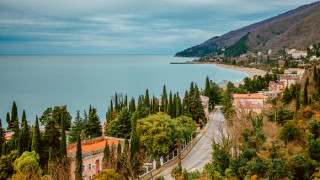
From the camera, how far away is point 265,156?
48.5 feet

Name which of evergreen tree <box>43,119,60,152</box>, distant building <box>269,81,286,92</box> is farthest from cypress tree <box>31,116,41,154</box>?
distant building <box>269,81,286,92</box>

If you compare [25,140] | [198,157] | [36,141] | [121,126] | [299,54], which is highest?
[299,54]

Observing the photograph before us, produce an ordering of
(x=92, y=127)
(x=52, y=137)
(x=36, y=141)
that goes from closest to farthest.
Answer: (x=36, y=141), (x=52, y=137), (x=92, y=127)

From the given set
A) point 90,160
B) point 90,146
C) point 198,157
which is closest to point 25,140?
point 90,146

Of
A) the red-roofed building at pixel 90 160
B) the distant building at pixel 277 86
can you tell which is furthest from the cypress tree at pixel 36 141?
the distant building at pixel 277 86

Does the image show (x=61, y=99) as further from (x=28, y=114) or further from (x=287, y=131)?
(x=287, y=131)

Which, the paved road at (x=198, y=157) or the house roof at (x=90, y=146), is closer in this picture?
the paved road at (x=198, y=157)

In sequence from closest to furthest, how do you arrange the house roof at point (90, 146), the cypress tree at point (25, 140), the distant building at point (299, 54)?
the cypress tree at point (25, 140)
the house roof at point (90, 146)
the distant building at point (299, 54)

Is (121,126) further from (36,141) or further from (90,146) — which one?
(36,141)

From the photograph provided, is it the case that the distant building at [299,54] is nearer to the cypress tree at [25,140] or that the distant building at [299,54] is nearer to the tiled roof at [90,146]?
the tiled roof at [90,146]

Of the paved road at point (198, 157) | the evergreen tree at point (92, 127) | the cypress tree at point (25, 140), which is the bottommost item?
the paved road at point (198, 157)

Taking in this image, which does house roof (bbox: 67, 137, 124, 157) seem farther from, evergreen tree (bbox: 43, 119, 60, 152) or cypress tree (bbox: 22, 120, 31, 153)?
cypress tree (bbox: 22, 120, 31, 153)

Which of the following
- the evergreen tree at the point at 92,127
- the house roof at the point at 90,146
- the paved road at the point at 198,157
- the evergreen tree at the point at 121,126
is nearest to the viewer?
the paved road at the point at 198,157

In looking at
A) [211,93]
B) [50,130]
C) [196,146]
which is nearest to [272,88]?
[211,93]
